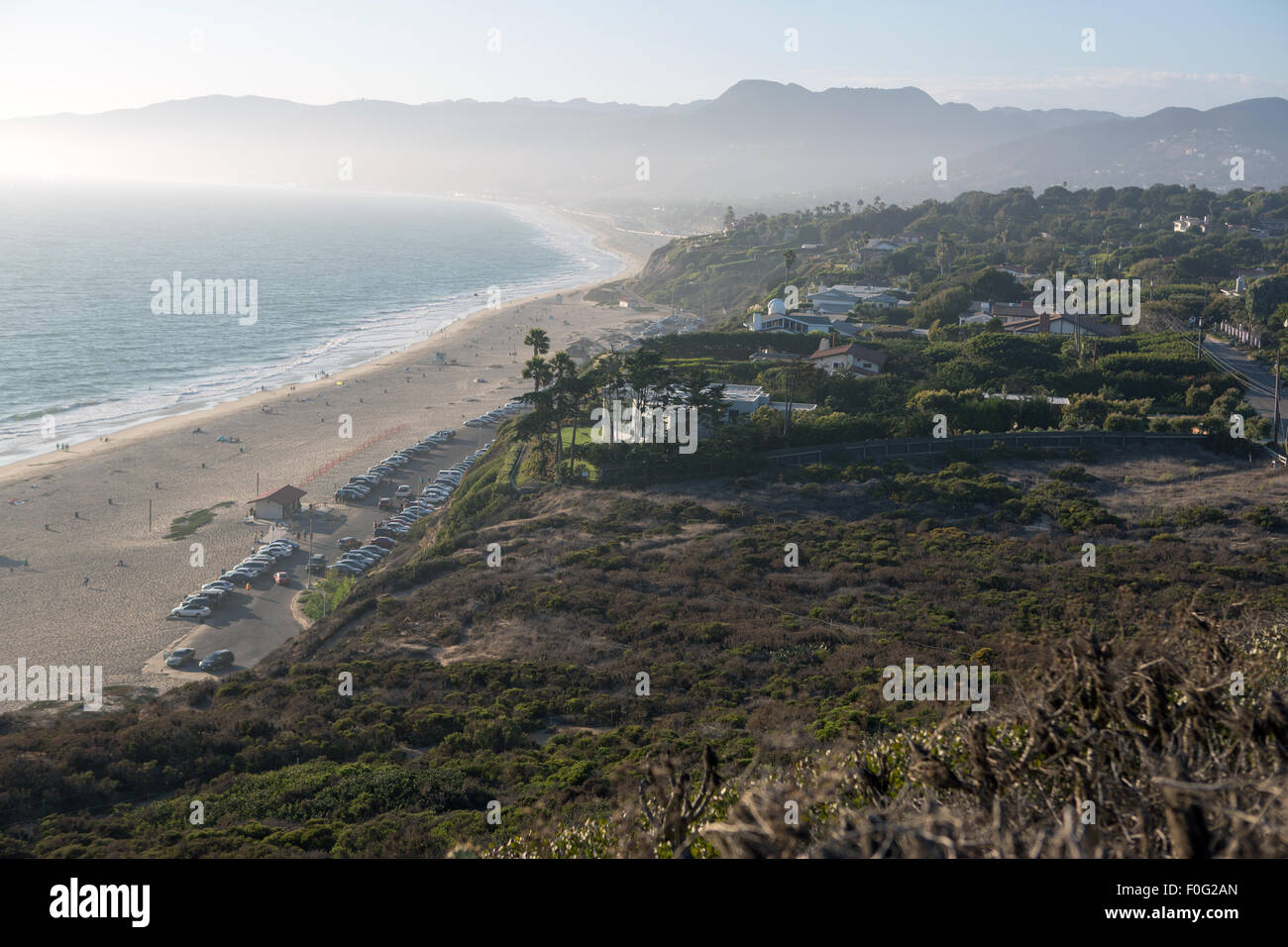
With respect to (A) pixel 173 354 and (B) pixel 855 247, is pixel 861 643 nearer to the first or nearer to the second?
(A) pixel 173 354

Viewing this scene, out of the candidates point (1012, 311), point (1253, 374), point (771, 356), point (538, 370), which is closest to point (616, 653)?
point (538, 370)

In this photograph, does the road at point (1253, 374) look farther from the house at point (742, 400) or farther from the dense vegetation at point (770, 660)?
the house at point (742, 400)

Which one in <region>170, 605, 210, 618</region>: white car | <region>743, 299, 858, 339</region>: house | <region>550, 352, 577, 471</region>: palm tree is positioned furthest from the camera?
<region>743, 299, 858, 339</region>: house

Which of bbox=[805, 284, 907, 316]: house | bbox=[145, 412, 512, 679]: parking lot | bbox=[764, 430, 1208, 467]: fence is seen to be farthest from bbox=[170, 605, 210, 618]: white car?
bbox=[805, 284, 907, 316]: house

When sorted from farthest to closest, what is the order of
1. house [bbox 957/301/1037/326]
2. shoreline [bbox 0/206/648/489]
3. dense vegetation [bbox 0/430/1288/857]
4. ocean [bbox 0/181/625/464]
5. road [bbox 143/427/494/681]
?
ocean [bbox 0/181/625/464], house [bbox 957/301/1037/326], shoreline [bbox 0/206/648/489], road [bbox 143/427/494/681], dense vegetation [bbox 0/430/1288/857]

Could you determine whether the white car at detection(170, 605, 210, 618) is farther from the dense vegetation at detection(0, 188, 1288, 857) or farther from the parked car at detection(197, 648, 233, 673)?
the parked car at detection(197, 648, 233, 673)

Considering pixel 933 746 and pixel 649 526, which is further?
pixel 649 526
